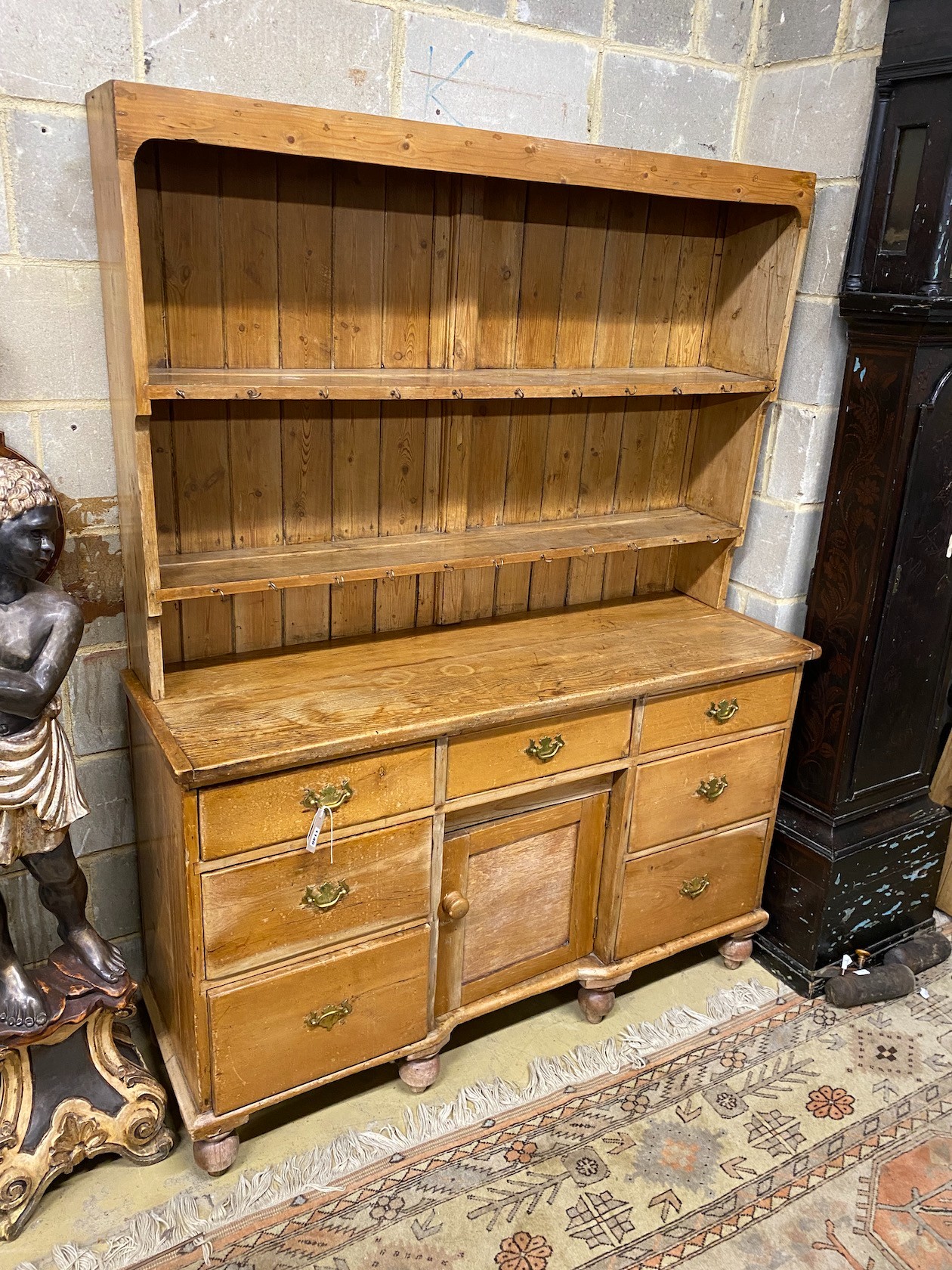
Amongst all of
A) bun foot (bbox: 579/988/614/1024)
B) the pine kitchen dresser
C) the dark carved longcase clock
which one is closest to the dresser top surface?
the pine kitchen dresser

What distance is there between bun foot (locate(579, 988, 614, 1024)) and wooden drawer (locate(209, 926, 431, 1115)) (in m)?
0.45

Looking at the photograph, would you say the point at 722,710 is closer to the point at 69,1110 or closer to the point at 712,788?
the point at 712,788

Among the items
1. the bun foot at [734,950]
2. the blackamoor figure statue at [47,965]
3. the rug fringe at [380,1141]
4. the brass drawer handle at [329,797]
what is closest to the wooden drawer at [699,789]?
the bun foot at [734,950]

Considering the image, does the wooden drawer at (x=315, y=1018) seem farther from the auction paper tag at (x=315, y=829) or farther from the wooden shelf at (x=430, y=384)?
the wooden shelf at (x=430, y=384)

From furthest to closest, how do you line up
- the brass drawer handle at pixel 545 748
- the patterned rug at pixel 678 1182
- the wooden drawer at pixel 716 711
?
1. the wooden drawer at pixel 716 711
2. the brass drawer handle at pixel 545 748
3. the patterned rug at pixel 678 1182

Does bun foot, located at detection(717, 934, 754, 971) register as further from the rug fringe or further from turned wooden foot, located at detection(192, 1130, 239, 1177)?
turned wooden foot, located at detection(192, 1130, 239, 1177)

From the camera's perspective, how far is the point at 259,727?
178cm

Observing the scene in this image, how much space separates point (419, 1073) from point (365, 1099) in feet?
0.42

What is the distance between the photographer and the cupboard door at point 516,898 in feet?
6.77

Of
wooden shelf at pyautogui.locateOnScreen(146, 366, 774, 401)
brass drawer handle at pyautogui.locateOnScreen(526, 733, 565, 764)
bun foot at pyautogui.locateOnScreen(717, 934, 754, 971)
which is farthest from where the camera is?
bun foot at pyautogui.locateOnScreen(717, 934, 754, 971)

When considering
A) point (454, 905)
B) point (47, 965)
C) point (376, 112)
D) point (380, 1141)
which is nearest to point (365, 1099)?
point (380, 1141)

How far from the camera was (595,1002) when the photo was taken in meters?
2.32

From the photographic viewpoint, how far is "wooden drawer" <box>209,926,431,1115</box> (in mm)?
1833

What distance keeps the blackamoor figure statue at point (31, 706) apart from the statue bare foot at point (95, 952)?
10 centimetres
